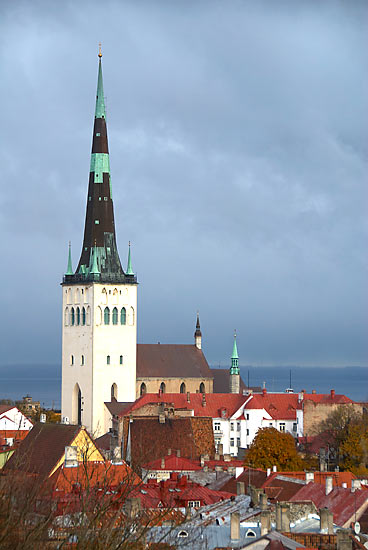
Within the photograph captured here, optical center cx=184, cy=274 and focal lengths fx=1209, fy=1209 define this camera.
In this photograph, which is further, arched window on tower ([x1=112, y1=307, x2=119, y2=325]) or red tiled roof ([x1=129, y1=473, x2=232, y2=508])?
arched window on tower ([x1=112, y1=307, x2=119, y2=325])

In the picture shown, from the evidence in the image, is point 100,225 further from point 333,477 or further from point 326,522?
point 326,522

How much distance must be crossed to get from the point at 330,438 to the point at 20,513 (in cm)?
6184

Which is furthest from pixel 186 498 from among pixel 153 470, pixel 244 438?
pixel 244 438

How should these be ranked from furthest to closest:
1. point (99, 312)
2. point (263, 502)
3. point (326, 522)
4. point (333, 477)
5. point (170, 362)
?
point (170, 362) → point (99, 312) → point (333, 477) → point (263, 502) → point (326, 522)

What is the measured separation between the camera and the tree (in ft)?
227

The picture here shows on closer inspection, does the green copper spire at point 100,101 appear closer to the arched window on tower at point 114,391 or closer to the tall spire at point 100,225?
the tall spire at point 100,225

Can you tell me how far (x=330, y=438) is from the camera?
79375 mm

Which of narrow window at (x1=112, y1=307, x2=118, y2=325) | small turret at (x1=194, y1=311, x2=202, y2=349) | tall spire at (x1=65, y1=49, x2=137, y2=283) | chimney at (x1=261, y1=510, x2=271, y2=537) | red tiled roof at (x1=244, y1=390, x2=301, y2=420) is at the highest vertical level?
tall spire at (x1=65, y1=49, x2=137, y2=283)

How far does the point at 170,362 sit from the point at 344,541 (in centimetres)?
8509

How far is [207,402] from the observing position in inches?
3807

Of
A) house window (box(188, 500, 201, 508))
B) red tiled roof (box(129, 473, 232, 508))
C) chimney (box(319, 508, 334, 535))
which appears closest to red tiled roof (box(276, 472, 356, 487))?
red tiled roof (box(129, 473, 232, 508))

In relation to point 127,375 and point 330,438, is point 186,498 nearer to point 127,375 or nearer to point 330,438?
point 330,438

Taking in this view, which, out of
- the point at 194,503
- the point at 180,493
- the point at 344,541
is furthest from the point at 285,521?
the point at 194,503

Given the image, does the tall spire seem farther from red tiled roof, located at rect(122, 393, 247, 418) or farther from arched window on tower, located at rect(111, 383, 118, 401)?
red tiled roof, located at rect(122, 393, 247, 418)
